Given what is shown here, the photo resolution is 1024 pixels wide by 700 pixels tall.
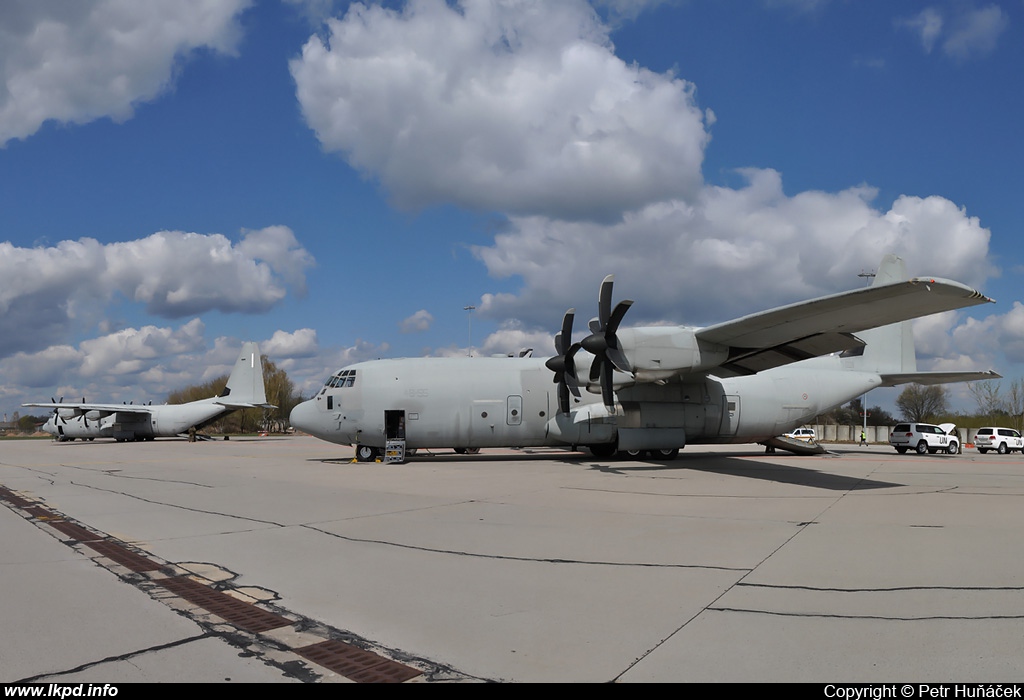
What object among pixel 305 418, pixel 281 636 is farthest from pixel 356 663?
pixel 305 418

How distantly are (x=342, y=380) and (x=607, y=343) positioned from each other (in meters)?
9.74

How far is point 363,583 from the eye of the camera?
6.24m

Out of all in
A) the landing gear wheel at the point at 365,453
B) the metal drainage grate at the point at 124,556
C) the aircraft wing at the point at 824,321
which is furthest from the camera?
the landing gear wheel at the point at 365,453

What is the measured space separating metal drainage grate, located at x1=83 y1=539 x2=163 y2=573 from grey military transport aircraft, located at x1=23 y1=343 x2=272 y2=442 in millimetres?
40442

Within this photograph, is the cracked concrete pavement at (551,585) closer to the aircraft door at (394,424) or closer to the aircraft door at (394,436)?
the aircraft door at (394,436)

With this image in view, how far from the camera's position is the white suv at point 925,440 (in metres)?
34.6

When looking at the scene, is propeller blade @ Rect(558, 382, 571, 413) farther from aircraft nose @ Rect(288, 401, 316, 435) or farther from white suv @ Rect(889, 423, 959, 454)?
white suv @ Rect(889, 423, 959, 454)

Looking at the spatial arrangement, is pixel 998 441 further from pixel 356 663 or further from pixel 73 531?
pixel 73 531

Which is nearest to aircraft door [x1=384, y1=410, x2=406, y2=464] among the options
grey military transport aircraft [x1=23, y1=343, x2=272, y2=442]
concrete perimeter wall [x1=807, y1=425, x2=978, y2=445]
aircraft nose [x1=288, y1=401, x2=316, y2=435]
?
Result: aircraft nose [x1=288, y1=401, x2=316, y2=435]

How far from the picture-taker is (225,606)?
5.49 metres

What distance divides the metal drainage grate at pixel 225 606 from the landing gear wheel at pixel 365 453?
1624 cm

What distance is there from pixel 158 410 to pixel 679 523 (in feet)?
158

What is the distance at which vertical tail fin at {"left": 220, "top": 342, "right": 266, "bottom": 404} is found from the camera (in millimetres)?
48875

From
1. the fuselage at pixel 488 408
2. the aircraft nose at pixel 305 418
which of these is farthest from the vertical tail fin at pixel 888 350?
the aircraft nose at pixel 305 418
